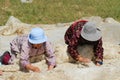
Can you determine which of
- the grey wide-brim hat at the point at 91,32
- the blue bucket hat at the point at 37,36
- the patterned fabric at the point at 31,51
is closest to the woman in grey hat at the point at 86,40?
the grey wide-brim hat at the point at 91,32

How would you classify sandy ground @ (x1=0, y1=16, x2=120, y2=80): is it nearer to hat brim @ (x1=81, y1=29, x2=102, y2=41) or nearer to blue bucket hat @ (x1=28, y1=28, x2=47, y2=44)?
hat brim @ (x1=81, y1=29, x2=102, y2=41)

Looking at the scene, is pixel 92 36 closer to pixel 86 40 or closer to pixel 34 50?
pixel 86 40

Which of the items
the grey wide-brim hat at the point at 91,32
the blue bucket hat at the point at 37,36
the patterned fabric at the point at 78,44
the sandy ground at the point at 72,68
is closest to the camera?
the sandy ground at the point at 72,68

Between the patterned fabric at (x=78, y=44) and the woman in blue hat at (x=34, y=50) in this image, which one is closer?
the woman in blue hat at (x=34, y=50)

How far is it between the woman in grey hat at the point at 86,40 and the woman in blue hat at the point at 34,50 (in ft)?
0.87

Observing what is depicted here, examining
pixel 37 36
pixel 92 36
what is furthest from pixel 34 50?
pixel 92 36

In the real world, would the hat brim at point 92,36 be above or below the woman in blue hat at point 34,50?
above

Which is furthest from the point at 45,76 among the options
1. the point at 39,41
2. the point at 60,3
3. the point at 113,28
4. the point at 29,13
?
the point at 60,3

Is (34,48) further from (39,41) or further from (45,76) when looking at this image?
(45,76)

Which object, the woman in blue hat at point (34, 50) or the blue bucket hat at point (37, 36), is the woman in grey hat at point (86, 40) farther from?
the blue bucket hat at point (37, 36)

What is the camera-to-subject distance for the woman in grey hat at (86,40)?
16.5ft

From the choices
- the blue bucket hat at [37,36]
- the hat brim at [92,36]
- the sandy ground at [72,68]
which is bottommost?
the sandy ground at [72,68]

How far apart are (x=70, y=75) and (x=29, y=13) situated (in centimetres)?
513

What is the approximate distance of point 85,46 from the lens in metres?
5.28
